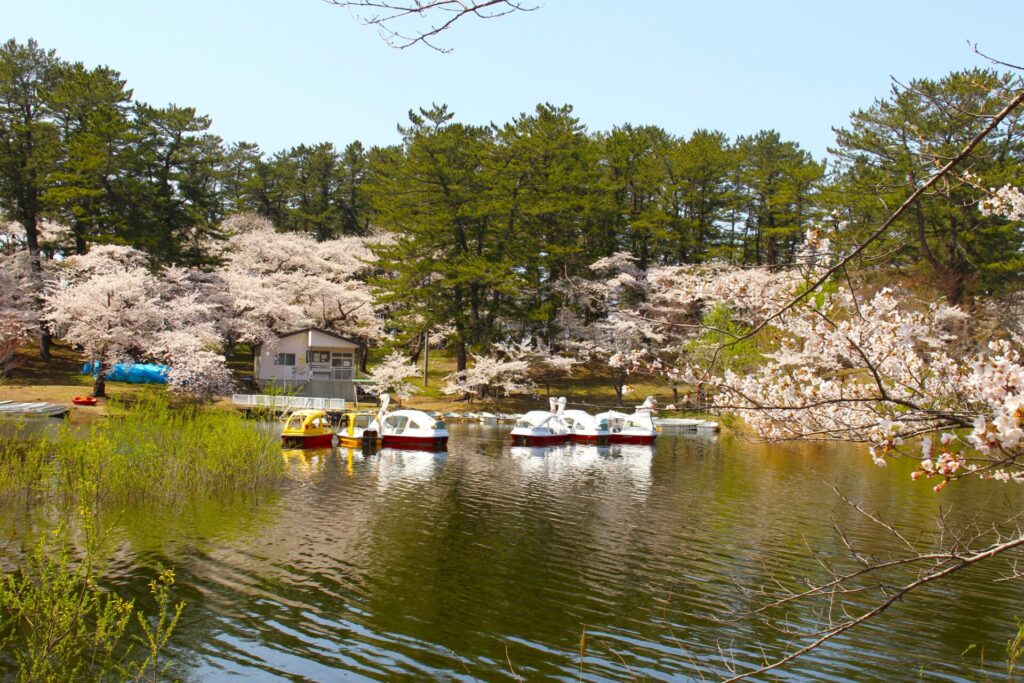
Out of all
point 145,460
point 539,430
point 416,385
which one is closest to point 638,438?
point 539,430

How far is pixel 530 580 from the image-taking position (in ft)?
45.9

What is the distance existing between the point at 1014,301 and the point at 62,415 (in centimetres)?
5055

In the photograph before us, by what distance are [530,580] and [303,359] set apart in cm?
4660

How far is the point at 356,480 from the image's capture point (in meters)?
24.9

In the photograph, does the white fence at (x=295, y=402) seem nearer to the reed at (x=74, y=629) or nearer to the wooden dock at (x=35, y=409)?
the wooden dock at (x=35, y=409)

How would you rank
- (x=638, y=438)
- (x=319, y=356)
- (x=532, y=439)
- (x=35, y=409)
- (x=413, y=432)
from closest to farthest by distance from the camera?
(x=413, y=432)
(x=35, y=409)
(x=532, y=439)
(x=638, y=438)
(x=319, y=356)

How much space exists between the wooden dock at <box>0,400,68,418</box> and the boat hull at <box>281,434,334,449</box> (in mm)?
11308

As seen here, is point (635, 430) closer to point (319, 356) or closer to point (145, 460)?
point (145, 460)

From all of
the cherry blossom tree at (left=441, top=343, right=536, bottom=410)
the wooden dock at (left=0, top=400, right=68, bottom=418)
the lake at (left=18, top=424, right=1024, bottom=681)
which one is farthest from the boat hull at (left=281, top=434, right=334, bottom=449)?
the cherry blossom tree at (left=441, top=343, right=536, bottom=410)

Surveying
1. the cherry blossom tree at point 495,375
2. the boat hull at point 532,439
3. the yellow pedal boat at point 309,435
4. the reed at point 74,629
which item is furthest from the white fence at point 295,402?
the reed at point 74,629

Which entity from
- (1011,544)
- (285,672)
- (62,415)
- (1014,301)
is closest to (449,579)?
(285,672)

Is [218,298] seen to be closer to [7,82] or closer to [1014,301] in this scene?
[7,82]

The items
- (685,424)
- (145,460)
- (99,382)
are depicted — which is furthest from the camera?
(685,424)

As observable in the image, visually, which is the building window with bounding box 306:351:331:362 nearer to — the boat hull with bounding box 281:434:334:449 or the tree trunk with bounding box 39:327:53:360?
the tree trunk with bounding box 39:327:53:360
